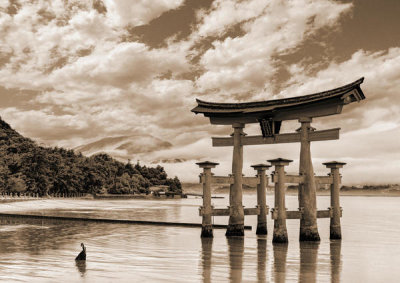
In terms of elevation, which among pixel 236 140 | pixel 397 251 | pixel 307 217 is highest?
pixel 236 140

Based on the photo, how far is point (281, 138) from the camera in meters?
18.5

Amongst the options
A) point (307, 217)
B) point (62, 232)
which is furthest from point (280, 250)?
point (62, 232)

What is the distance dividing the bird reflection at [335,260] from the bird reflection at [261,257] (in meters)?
1.94

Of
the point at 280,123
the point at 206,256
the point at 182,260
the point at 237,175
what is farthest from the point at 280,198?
the point at 182,260

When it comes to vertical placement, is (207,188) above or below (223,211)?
above

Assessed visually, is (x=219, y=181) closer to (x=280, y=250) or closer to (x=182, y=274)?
(x=280, y=250)

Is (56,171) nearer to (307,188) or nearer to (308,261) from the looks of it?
(307,188)

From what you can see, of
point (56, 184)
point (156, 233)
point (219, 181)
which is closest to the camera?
point (219, 181)

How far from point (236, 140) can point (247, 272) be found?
27.6 ft

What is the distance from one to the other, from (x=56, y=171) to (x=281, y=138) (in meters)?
77.4

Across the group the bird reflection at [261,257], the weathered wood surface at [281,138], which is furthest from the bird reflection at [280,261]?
the weathered wood surface at [281,138]

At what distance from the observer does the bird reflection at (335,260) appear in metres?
11.9

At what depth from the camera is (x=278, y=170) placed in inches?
675

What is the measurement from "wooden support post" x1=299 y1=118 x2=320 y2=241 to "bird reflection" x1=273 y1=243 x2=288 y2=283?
3.99 ft
